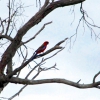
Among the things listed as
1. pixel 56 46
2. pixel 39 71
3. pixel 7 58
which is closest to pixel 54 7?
pixel 56 46

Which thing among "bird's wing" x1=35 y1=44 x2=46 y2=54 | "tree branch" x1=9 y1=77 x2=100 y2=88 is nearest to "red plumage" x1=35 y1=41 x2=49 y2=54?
A: "bird's wing" x1=35 y1=44 x2=46 y2=54

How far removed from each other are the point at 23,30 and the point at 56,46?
76 cm

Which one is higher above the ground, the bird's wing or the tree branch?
the bird's wing

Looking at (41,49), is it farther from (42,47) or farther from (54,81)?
(54,81)

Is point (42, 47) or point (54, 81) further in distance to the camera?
point (42, 47)

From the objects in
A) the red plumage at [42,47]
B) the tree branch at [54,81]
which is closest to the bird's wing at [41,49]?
the red plumage at [42,47]

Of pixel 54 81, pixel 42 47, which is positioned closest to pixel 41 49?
pixel 42 47

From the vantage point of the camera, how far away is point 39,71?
758 centimetres

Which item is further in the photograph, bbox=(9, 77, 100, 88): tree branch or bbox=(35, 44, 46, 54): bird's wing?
bbox=(35, 44, 46, 54): bird's wing

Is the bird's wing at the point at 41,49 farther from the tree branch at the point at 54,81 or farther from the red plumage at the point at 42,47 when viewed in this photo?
the tree branch at the point at 54,81

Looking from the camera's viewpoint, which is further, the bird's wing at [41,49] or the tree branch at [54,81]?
the bird's wing at [41,49]

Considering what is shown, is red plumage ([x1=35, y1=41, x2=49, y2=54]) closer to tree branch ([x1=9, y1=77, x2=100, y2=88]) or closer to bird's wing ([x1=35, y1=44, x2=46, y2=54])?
bird's wing ([x1=35, y1=44, x2=46, y2=54])

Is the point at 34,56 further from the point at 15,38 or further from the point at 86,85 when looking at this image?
the point at 86,85

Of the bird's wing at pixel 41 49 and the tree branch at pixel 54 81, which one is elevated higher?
the bird's wing at pixel 41 49
